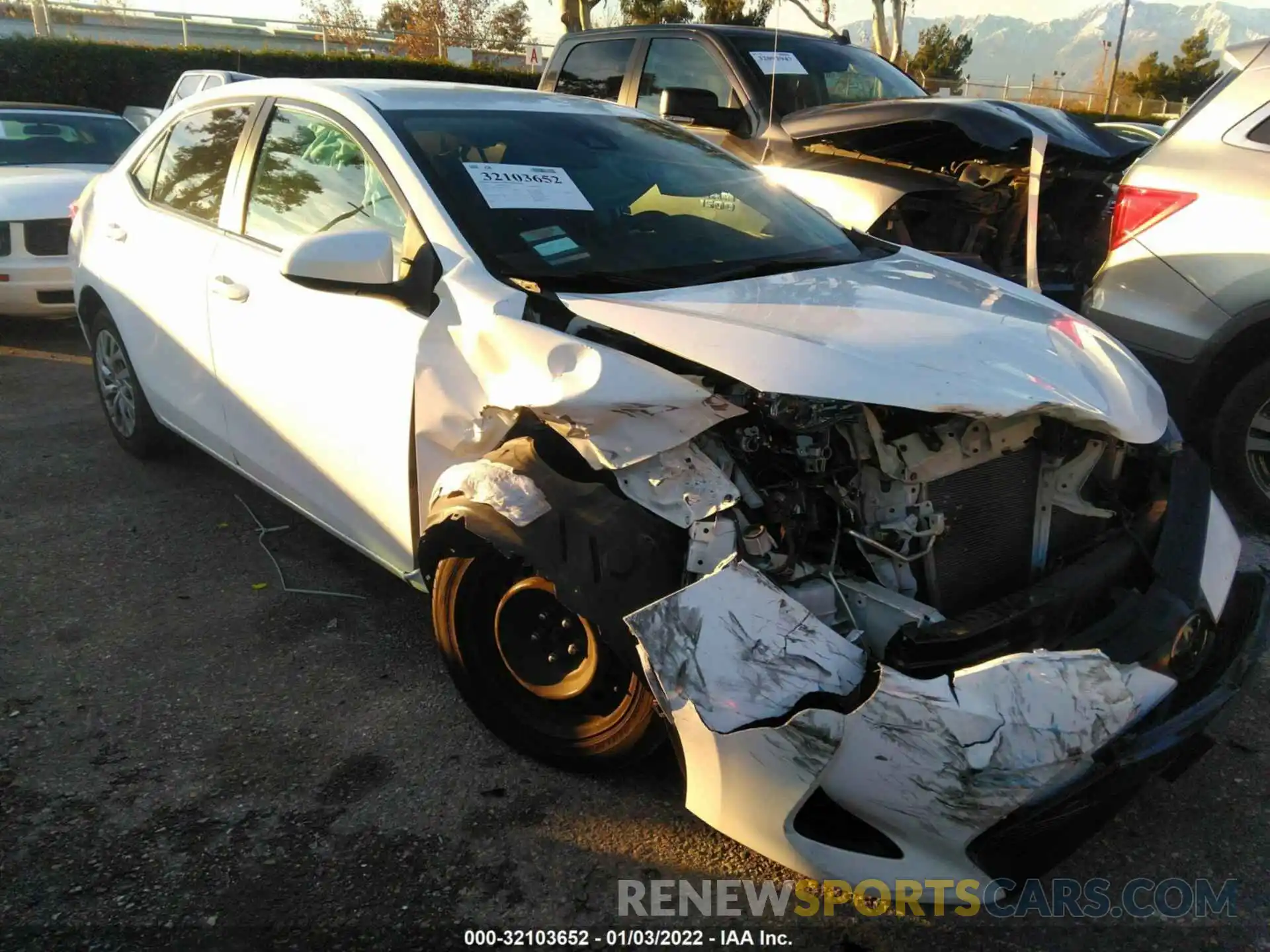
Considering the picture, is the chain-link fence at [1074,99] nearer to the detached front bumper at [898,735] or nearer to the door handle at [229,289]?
the door handle at [229,289]

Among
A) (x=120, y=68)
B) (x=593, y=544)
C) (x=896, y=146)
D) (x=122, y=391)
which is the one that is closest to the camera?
(x=593, y=544)

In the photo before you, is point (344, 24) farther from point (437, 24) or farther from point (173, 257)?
point (173, 257)

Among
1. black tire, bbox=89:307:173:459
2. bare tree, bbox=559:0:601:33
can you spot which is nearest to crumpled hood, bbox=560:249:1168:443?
black tire, bbox=89:307:173:459

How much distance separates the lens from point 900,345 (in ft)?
7.80

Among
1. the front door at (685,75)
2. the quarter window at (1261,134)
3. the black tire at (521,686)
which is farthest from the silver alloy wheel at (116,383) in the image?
the quarter window at (1261,134)

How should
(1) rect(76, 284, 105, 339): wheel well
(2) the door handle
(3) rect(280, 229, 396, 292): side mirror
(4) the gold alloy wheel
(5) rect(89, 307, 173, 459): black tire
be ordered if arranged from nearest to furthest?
1. (4) the gold alloy wheel
2. (3) rect(280, 229, 396, 292): side mirror
3. (2) the door handle
4. (5) rect(89, 307, 173, 459): black tire
5. (1) rect(76, 284, 105, 339): wheel well

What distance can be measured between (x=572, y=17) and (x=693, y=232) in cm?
1932

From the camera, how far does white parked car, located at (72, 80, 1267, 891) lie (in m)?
1.93

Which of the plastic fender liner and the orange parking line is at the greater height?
the plastic fender liner

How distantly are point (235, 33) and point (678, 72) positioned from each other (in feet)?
105

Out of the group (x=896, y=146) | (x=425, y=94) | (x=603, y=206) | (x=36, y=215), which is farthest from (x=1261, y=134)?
(x=36, y=215)

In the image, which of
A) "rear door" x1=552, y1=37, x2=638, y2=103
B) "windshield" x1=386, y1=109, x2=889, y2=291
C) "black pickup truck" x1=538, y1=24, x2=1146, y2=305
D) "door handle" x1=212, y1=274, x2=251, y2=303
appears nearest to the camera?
"windshield" x1=386, y1=109, x2=889, y2=291

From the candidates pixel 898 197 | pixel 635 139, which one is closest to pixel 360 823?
pixel 635 139
